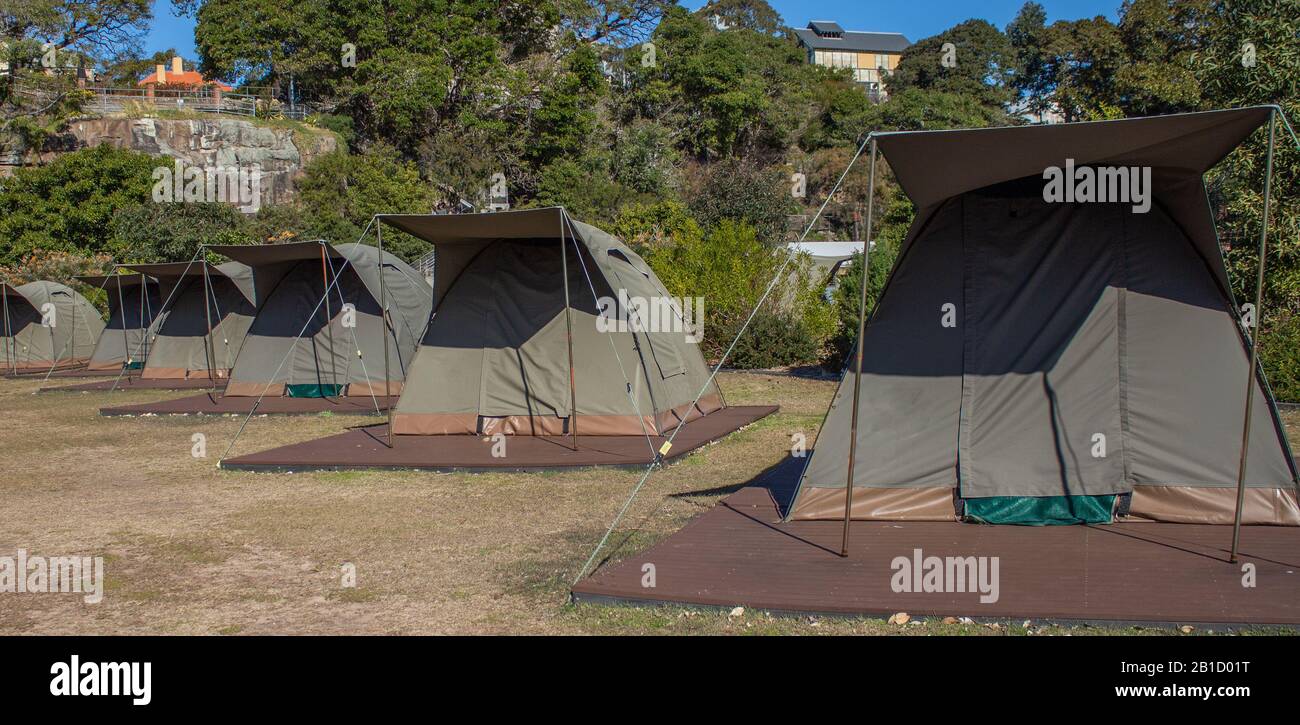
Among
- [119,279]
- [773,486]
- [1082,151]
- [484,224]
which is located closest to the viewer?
[1082,151]

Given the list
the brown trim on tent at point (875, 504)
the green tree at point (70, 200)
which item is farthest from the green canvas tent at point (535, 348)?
the green tree at point (70, 200)

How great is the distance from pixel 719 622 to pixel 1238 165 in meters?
11.1

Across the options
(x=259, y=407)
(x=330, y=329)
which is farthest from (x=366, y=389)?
(x=259, y=407)

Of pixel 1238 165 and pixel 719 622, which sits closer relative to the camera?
pixel 719 622

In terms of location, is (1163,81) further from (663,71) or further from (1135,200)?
(663,71)

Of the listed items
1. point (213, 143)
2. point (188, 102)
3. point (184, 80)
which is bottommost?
point (213, 143)

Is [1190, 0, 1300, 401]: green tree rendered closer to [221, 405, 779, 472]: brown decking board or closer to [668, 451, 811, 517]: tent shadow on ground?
[221, 405, 779, 472]: brown decking board

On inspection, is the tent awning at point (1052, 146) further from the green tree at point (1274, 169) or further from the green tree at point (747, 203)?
the green tree at point (747, 203)

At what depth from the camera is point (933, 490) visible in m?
7.34

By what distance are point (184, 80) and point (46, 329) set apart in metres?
31.7

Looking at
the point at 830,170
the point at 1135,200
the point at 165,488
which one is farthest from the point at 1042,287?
the point at 830,170

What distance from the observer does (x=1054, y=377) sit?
727cm

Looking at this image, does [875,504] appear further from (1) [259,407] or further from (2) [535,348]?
(1) [259,407]

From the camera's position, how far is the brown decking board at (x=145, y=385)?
20547 millimetres
